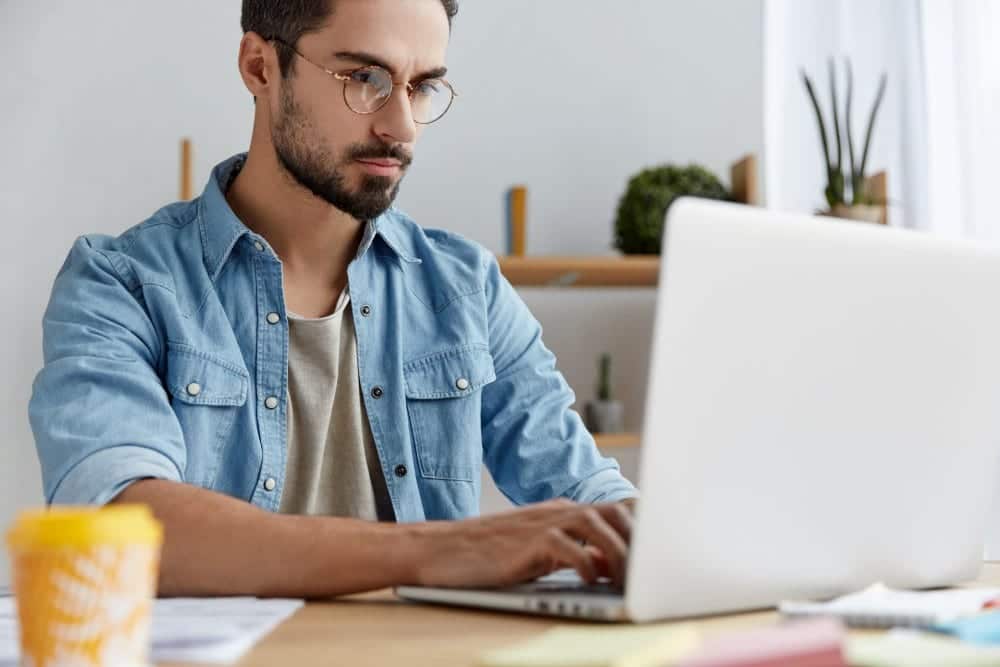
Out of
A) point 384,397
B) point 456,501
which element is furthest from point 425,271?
point 456,501

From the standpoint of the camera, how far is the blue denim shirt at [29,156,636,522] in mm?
1315

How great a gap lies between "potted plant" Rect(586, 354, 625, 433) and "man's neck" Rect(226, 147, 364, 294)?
126cm

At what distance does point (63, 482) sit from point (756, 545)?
649 mm

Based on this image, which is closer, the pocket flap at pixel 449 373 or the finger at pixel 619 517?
the finger at pixel 619 517

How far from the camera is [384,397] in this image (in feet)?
5.09

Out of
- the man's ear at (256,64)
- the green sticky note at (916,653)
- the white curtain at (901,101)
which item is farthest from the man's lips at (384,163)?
the white curtain at (901,101)

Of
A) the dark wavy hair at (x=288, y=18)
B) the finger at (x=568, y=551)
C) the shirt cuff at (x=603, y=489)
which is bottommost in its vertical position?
the finger at (x=568, y=551)

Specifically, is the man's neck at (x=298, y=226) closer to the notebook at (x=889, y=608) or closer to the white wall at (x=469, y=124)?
the notebook at (x=889, y=608)

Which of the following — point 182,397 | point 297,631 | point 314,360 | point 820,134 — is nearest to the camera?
point 297,631

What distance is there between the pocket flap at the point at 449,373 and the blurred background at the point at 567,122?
1233mm

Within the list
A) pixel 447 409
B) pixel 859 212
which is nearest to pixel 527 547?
pixel 447 409

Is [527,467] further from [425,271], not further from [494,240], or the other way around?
[494,240]

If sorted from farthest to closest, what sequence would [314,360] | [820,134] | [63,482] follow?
[820,134] < [314,360] < [63,482]

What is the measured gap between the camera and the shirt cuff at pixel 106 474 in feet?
3.63
